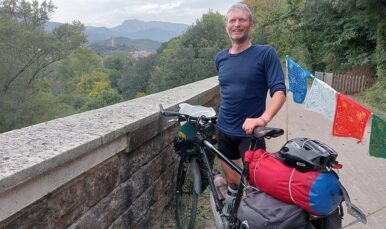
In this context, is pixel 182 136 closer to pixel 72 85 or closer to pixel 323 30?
pixel 323 30

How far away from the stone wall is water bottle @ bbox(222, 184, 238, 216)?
2.24ft

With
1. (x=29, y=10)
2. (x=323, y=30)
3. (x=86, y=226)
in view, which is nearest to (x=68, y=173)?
(x=86, y=226)

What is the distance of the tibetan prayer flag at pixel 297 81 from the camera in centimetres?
661

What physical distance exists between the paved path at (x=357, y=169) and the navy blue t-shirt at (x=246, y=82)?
1.13 meters

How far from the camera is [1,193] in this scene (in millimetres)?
1538

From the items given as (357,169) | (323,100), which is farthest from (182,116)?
(357,169)

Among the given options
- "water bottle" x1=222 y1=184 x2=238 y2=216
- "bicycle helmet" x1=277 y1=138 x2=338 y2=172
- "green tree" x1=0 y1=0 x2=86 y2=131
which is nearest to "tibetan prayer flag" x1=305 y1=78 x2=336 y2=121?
"water bottle" x1=222 y1=184 x2=238 y2=216

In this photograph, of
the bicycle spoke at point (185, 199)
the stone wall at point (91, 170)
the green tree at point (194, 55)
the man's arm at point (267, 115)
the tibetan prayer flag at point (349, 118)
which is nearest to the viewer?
the stone wall at point (91, 170)

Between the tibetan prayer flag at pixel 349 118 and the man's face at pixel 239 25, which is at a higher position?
the man's face at pixel 239 25

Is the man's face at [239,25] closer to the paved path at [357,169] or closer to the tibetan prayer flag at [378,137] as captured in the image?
the paved path at [357,169]

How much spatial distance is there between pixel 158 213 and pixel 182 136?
0.78 meters

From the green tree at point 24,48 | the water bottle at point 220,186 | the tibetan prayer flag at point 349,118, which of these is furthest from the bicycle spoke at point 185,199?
the green tree at point 24,48

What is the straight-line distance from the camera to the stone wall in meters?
1.72

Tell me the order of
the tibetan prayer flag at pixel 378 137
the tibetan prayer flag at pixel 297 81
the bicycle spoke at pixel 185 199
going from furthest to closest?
the tibetan prayer flag at pixel 297 81
the tibetan prayer flag at pixel 378 137
the bicycle spoke at pixel 185 199
